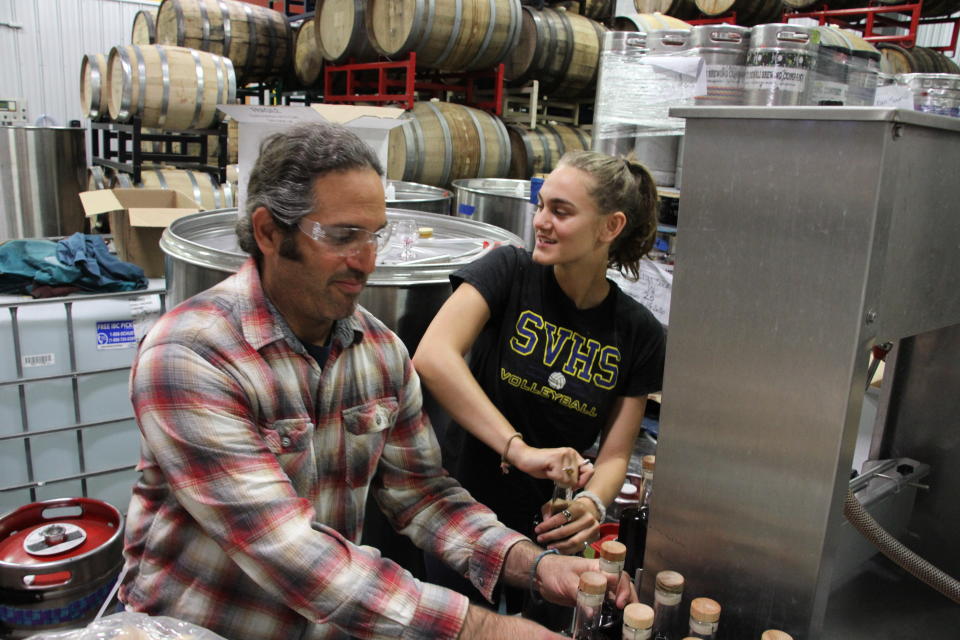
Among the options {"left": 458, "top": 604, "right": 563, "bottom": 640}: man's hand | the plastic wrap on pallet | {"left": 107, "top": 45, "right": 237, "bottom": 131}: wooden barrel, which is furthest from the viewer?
{"left": 107, "top": 45, "right": 237, "bottom": 131}: wooden barrel

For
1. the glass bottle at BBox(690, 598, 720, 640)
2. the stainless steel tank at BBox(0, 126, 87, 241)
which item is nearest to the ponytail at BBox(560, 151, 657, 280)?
the glass bottle at BBox(690, 598, 720, 640)

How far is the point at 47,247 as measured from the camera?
3.36 m

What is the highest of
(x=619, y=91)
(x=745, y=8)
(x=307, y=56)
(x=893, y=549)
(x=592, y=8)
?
(x=592, y=8)

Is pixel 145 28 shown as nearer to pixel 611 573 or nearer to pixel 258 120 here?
pixel 258 120

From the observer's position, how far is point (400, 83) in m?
6.42

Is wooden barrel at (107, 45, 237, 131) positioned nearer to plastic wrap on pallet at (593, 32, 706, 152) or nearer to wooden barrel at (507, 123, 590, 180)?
wooden barrel at (507, 123, 590, 180)

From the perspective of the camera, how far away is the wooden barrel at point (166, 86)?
5.03 meters

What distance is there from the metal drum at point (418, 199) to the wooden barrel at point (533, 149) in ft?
6.86

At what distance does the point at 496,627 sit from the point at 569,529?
0.34 m

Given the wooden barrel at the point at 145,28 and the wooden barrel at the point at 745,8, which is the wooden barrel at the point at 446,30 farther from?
the wooden barrel at the point at 145,28

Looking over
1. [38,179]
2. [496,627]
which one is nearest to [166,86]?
[38,179]

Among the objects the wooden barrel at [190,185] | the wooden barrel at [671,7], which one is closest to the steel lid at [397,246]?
the wooden barrel at [190,185]

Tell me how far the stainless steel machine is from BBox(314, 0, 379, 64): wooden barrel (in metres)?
5.58

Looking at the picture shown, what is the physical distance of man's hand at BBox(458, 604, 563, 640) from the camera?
1269 millimetres
